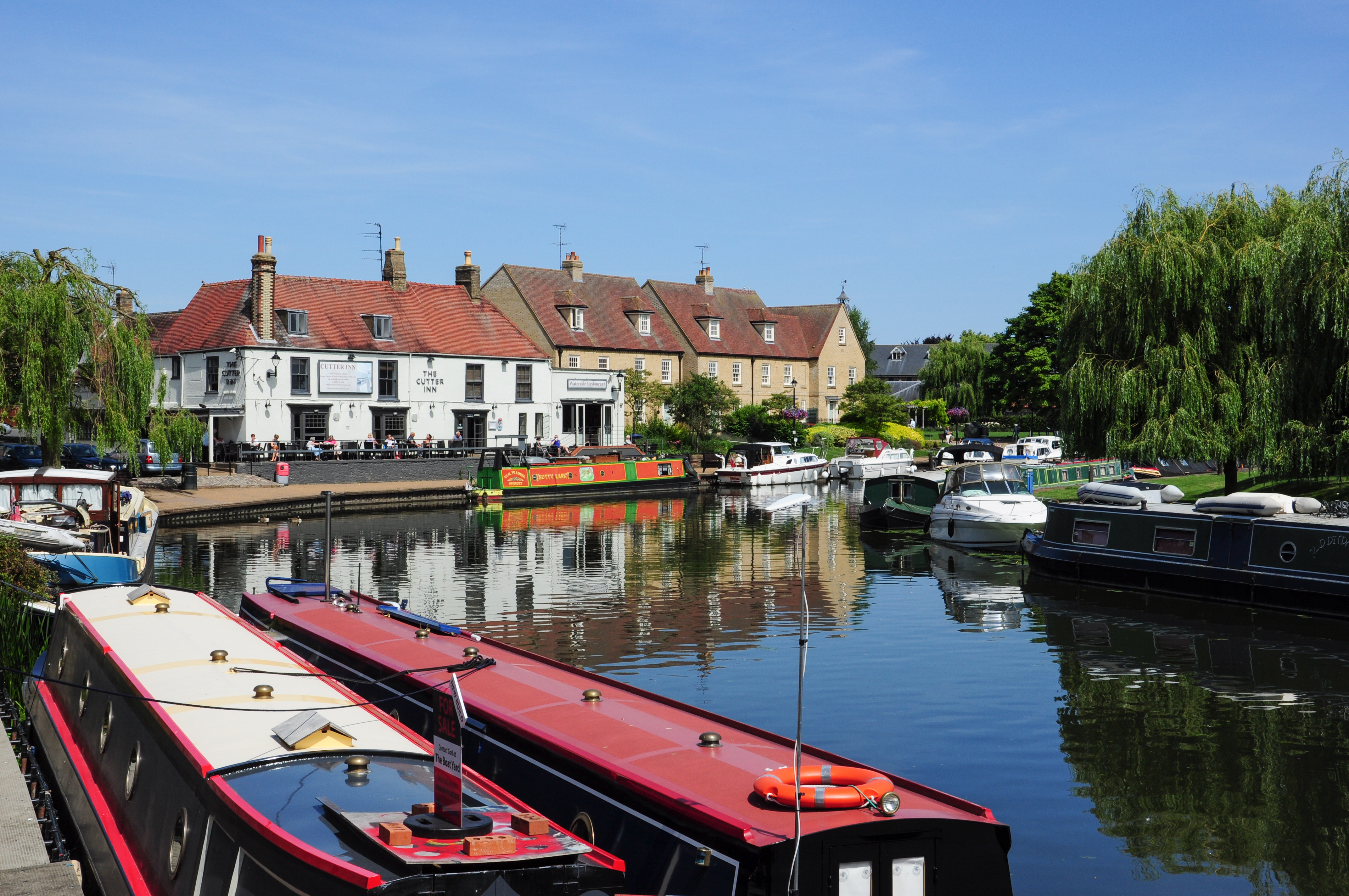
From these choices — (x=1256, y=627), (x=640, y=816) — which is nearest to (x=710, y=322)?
(x=1256, y=627)

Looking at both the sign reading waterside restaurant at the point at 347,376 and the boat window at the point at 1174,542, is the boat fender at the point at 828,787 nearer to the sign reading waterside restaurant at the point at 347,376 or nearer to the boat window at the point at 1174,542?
the boat window at the point at 1174,542

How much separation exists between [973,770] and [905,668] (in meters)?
5.50

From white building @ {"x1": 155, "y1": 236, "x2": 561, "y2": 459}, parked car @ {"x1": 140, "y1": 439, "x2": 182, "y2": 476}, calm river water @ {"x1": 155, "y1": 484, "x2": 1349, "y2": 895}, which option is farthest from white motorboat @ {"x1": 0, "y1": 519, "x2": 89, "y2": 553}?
white building @ {"x1": 155, "y1": 236, "x2": 561, "y2": 459}

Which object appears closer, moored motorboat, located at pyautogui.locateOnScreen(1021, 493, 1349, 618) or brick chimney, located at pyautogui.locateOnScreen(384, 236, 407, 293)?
moored motorboat, located at pyautogui.locateOnScreen(1021, 493, 1349, 618)

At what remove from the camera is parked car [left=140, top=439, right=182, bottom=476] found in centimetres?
4666

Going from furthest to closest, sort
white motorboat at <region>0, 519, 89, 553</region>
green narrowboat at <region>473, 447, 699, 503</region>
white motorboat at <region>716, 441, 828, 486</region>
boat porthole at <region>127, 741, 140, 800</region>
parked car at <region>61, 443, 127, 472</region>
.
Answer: white motorboat at <region>716, 441, 828, 486</region>
green narrowboat at <region>473, 447, 699, 503</region>
parked car at <region>61, 443, 127, 472</region>
white motorboat at <region>0, 519, 89, 553</region>
boat porthole at <region>127, 741, 140, 800</region>

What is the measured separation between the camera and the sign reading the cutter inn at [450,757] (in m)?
6.30

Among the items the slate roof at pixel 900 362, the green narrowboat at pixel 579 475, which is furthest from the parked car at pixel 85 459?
the slate roof at pixel 900 362

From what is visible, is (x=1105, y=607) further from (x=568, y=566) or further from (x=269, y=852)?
(x=269, y=852)

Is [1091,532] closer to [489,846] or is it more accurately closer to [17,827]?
[17,827]

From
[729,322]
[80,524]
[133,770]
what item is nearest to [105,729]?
[133,770]

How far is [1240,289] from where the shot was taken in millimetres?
32844

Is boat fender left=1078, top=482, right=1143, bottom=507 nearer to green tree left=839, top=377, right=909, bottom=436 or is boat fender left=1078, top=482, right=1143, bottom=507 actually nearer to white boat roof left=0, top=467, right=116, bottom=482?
white boat roof left=0, top=467, right=116, bottom=482

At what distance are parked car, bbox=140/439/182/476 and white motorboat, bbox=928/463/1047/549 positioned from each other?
2953 centimetres
